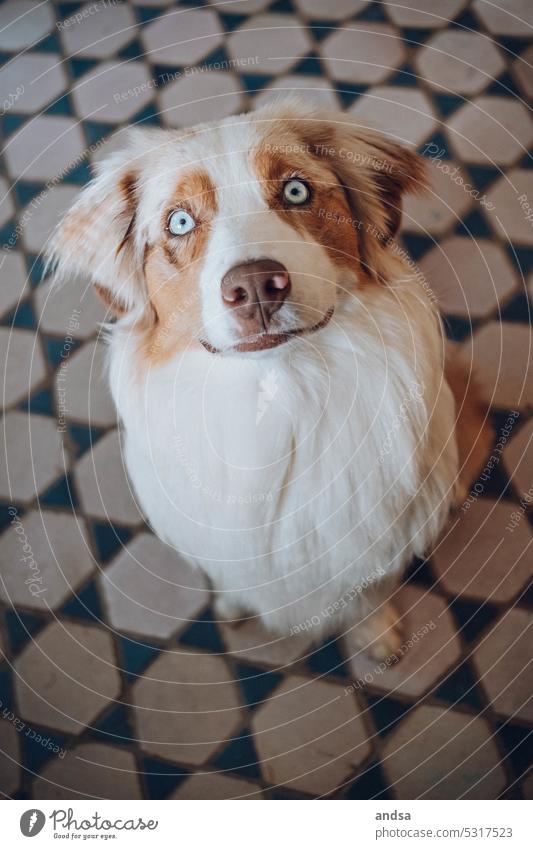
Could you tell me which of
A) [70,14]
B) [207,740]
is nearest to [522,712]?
[207,740]

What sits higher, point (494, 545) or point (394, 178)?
point (394, 178)

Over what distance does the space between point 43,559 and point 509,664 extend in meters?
0.74

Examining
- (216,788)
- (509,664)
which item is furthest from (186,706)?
(509,664)

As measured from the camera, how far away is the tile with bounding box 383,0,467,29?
1122 mm

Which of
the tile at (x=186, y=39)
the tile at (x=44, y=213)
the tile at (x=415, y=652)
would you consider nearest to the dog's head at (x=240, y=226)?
the tile at (x=44, y=213)

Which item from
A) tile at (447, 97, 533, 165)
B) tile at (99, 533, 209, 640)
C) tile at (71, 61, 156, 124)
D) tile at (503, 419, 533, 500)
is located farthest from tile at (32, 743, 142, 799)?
tile at (447, 97, 533, 165)

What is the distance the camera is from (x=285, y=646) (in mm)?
998

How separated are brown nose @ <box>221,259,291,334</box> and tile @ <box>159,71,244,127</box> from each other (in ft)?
1.94

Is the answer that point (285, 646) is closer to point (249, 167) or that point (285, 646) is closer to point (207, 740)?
point (207, 740)

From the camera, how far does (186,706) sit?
956 millimetres

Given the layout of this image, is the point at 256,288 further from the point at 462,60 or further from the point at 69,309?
the point at 462,60

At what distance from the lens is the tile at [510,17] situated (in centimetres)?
110

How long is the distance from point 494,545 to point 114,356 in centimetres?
66

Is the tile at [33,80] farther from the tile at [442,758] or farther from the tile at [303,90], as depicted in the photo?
the tile at [442,758]
